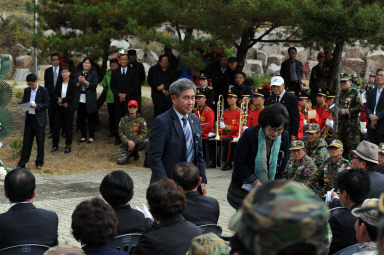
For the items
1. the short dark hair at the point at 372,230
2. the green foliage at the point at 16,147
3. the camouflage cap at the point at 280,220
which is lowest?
the green foliage at the point at 16,147

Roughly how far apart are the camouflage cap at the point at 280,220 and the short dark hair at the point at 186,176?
2.86 metres

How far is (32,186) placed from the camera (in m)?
4.30

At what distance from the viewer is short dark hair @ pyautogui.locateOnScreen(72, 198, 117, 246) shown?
128 inches

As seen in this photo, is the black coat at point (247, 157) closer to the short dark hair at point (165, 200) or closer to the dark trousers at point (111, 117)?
the short dark hair at point (165, 200)

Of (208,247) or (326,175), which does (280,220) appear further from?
(326,175)

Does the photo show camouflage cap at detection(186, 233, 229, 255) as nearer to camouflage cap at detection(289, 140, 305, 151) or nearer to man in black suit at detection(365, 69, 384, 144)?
camouflage cap at detection(289, 140, 305, 151)

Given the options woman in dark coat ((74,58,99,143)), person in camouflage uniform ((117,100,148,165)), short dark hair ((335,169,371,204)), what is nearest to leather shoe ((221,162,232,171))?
person in camouflage uniform ((117,100,148,165))

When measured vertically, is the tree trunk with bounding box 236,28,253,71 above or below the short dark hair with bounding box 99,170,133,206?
above

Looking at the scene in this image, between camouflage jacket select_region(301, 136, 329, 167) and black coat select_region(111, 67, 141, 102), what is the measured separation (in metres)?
5.53

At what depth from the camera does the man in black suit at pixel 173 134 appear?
5.54m

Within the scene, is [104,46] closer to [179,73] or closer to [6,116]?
[179,73]

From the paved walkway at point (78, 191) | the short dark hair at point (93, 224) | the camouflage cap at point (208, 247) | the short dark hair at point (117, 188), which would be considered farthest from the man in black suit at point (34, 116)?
the camouflage cap at point (208, 247)

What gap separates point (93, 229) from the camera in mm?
3260

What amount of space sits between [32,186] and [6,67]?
711 cm
